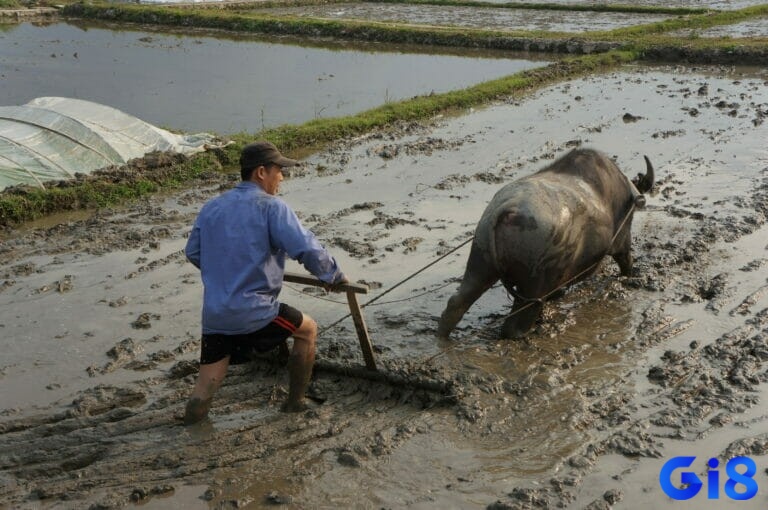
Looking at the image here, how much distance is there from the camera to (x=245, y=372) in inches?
198

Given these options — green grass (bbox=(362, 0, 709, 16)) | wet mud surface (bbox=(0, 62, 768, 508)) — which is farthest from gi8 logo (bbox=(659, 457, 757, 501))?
green grass (bbox=(362, 0, 709, 16))

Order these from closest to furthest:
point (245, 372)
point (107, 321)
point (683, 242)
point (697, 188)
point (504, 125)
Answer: point (245, 372)
point (107, 321)
point (683, 242)
point (697, 188)
point (504, 125)

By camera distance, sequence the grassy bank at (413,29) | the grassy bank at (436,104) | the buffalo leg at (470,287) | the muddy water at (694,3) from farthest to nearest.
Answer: the muddy water at (694,3) < the grassy bank at (413,29) < the grassy bank at (436,104) < the buffalo leg at (470,287)

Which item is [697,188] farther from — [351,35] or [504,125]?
[351,35]

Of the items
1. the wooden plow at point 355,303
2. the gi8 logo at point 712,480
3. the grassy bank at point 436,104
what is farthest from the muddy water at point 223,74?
the gi8 logo at point 712,480

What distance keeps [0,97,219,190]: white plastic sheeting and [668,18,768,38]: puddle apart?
1496 cm

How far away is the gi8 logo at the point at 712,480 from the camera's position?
12.8 ft

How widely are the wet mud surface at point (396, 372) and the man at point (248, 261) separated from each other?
513 mm

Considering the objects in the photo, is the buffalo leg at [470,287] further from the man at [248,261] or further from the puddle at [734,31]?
the puddle at [734,31]

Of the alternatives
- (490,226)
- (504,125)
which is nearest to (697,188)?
(504,125)

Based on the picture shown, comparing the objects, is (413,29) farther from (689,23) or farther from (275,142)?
(275,142)

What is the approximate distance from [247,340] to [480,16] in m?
23.8

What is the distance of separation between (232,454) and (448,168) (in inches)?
257

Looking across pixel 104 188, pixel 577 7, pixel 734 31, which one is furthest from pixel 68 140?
pixel 577 7
